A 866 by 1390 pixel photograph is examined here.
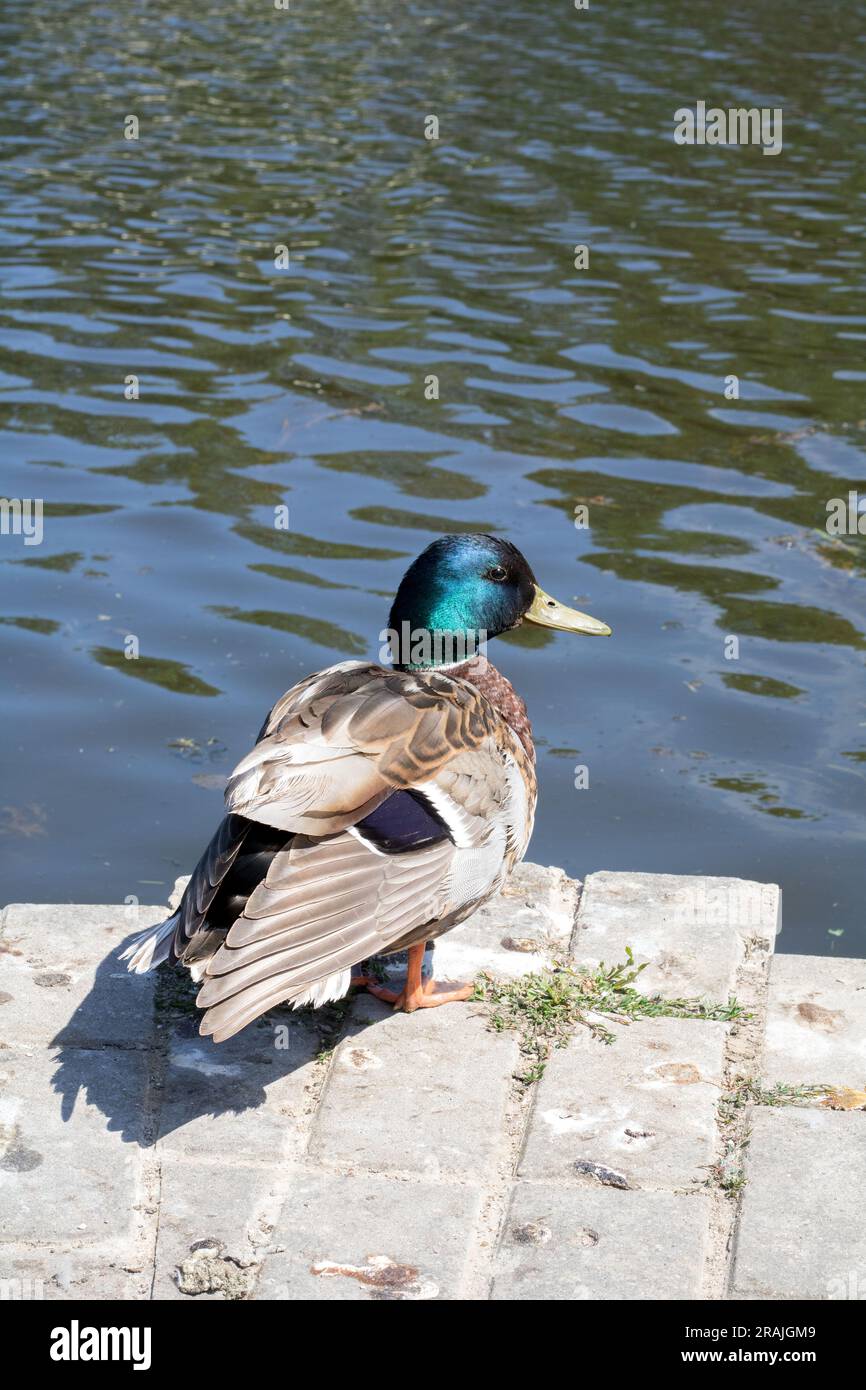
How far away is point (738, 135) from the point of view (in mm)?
16609

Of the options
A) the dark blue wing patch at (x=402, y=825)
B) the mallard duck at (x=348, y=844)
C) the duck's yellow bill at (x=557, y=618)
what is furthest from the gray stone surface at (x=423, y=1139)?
the duck's yellow bill at (x=557, y=618)

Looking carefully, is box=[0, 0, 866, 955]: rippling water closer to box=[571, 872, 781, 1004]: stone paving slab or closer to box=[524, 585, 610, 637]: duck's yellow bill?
box=[571, 872, 781, 1004]: stone paving slab

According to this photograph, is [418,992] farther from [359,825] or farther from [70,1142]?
[70,1142]

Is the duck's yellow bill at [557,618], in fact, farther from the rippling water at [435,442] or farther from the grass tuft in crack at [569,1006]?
the grass tuft in crack at [569,1006]

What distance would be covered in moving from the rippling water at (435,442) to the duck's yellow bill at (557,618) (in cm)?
98

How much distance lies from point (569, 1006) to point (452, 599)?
3.80ft

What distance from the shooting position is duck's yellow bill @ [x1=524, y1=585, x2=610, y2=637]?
15.7 ft

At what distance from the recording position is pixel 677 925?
4.41 m

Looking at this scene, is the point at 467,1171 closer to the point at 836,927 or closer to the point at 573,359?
the point at 836,927

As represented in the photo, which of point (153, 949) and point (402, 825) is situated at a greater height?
point (402, 825)

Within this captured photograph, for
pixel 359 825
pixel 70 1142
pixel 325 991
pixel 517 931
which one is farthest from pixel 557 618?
pixel 70 1142

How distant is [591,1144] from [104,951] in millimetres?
1416

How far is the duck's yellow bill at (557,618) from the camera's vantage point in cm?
477
